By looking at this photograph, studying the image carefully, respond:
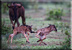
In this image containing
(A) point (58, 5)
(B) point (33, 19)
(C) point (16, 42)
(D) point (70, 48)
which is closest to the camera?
(D) point (70, 48)

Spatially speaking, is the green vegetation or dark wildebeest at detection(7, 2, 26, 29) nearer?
dark wildebeest at detection(7, 2, 26, 29)

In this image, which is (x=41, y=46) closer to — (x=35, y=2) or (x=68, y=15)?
(x=35, y=2)

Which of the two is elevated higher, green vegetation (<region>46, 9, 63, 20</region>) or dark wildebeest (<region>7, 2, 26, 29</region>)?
dark wildebeest (<region>7, 2, 26, 29</region>)

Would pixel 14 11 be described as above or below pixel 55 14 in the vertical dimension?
above

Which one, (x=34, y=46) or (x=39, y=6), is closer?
(x=34, y=46)

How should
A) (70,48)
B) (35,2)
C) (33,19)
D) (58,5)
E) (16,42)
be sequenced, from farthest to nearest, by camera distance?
(58,5) < (35,2) < (33,19) < (16,42) < (70,48)

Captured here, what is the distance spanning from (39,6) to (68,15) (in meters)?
3.04

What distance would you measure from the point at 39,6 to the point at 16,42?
807 cm

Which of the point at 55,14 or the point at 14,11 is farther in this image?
the point at 55,14

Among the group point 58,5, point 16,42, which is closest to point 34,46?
point 16,42

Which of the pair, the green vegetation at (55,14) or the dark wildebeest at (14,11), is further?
the green vegetation at (55,14)

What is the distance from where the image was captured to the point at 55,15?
44.4 feet

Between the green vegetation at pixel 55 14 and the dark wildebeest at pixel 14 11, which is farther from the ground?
the dark wildebeest at pixel 14 11

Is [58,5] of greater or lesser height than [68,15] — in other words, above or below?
above
